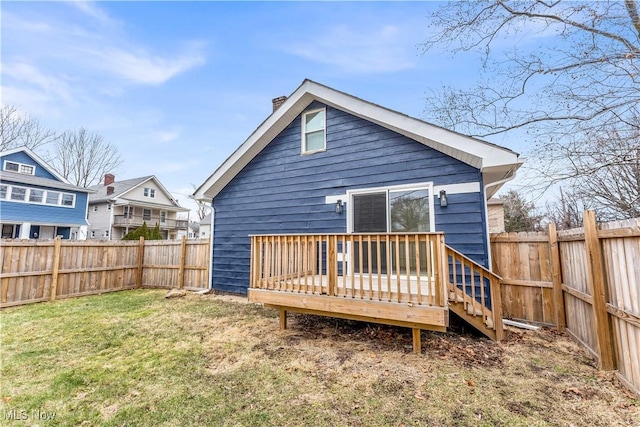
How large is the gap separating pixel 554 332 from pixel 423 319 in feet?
9.70

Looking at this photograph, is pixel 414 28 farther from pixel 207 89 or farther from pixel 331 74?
pixel 207 89

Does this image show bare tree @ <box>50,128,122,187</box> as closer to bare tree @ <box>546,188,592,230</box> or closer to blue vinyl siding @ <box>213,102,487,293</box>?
blue vinyl siding @ <box>213,102,487,293</box>

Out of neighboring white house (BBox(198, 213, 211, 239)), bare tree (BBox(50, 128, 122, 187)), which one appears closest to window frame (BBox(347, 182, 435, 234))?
neighboring white house (BBox(198, 213, 211, 239))

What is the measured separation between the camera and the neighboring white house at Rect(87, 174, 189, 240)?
25.3 meters

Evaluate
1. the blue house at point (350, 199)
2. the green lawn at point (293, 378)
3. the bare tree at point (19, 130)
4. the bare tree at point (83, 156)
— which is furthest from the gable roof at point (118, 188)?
the green lawn at point (293, 378)

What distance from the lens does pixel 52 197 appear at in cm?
1938

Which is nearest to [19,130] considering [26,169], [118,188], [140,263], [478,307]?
[26,169]

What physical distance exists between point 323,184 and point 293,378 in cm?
444

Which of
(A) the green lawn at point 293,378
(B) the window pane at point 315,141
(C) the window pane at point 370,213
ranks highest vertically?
(B) the window pane at point 315,141

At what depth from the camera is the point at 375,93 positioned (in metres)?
10.9

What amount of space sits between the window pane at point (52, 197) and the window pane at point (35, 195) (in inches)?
14.8

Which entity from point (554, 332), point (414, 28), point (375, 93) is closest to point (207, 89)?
point (375, 93)

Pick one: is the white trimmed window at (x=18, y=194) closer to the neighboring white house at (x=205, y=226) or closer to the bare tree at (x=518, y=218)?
the neighboring white house at (x=205, y=226)

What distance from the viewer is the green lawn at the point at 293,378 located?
259cm
